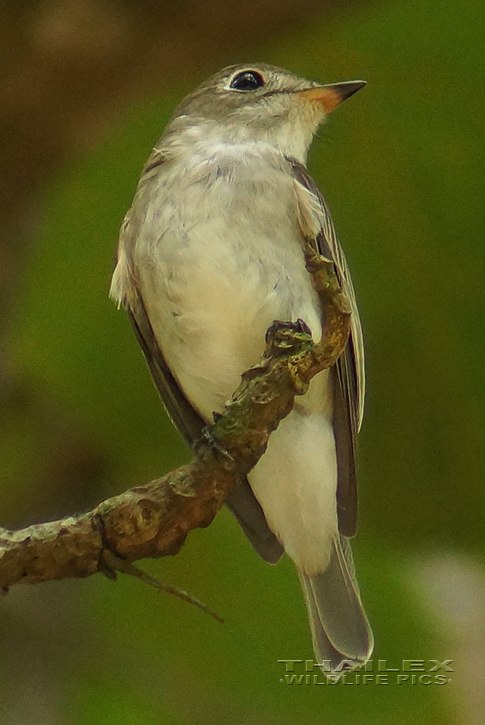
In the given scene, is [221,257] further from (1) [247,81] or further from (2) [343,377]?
(1) [247,81]

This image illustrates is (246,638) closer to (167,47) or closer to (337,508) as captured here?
(337,508)

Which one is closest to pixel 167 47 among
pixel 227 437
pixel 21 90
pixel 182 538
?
pixel 21 90

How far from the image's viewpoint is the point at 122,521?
1.25 m

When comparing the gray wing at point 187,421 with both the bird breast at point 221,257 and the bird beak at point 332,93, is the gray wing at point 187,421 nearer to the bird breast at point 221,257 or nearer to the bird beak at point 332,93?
the bird breast at point 221,257

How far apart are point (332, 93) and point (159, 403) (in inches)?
26.8

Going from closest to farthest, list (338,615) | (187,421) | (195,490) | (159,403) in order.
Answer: (195,490), (338,615), (187,421), (159,403)

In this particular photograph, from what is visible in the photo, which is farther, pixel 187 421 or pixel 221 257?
pixel 187 421

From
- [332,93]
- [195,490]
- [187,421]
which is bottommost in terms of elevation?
[195,490]

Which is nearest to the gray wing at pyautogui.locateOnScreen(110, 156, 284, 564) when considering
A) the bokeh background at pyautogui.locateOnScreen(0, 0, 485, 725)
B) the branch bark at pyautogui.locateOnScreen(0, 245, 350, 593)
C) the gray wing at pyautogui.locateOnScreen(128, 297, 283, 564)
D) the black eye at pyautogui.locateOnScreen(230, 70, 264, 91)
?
the gray wing at pyautogui.locateOnScreen(128, 297, 283, 564)

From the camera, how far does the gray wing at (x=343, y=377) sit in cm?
159

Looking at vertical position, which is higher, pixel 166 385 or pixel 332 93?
pixel 332 93

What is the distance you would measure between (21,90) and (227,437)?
2.13ft

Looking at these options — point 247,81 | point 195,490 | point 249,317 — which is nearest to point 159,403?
point 249,317

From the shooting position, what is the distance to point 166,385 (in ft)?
6.16
